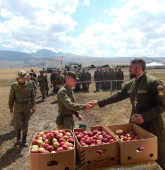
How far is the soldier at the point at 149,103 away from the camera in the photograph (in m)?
3.67

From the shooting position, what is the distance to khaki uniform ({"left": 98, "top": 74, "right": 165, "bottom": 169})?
12.0ft

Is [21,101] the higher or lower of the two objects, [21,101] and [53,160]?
the higher

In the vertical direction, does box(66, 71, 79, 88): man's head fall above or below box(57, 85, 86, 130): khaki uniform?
above

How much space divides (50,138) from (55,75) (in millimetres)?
14906

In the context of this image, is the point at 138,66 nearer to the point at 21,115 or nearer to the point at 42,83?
the point at 21,115

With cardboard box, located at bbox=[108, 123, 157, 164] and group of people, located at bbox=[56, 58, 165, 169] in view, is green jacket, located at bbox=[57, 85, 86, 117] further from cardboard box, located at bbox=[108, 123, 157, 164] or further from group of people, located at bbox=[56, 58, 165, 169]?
cardboard box, located at bbox=[108, 123, 157, 164]

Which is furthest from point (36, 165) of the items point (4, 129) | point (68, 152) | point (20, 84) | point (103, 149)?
point (4, 129)

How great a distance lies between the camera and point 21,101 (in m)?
6.94

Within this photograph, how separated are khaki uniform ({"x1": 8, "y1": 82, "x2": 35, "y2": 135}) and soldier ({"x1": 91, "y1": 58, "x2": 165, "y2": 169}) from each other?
13.0 feet

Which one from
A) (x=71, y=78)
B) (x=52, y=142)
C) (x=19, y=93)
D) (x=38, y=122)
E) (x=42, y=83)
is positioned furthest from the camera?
(x=42, y=83)

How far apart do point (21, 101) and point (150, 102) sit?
4.31 meters

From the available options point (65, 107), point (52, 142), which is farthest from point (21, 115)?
point (52, 142)

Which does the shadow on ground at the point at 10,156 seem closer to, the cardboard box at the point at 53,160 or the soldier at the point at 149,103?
the cardboard box at the point at 53,160

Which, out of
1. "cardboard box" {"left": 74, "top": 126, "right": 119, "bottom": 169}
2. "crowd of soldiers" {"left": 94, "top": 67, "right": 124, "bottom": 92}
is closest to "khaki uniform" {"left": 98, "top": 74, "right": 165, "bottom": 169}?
"cardboard box" {"left": 74, "top": 126, "right": 119, "bottom": 169}
